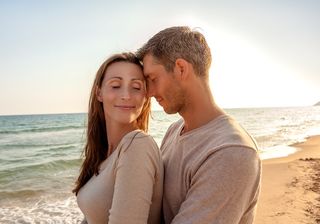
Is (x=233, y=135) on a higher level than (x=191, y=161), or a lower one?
higher

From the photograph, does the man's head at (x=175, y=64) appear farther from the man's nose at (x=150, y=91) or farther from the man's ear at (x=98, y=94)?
the man's ear at (x=98, y=94)

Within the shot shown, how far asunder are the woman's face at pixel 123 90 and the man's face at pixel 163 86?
3.1 inches

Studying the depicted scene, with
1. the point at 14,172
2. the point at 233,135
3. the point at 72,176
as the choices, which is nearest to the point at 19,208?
the point at 72,176

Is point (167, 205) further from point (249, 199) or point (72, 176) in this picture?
point (72, 176)

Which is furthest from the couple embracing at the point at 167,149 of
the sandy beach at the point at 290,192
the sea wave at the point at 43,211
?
the sea wave at the point at 43,211

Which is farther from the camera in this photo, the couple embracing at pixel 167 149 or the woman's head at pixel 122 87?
the woman's head at pixel 122 87

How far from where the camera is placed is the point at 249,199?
2.07m

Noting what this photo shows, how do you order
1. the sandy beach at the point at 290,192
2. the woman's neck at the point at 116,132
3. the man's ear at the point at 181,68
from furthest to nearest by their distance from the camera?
the sandy beach at the point at 290,192 < the woman's neck at the point at 116,132 < the man's ear at the point at 181,68

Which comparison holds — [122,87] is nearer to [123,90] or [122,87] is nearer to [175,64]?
[123,90]

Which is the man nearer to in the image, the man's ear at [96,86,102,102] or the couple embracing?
the couple embracing

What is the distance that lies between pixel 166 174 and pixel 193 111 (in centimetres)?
47

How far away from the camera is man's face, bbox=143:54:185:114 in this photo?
8.24 feet

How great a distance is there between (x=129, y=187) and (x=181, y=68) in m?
0.90

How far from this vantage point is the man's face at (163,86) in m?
2.51
